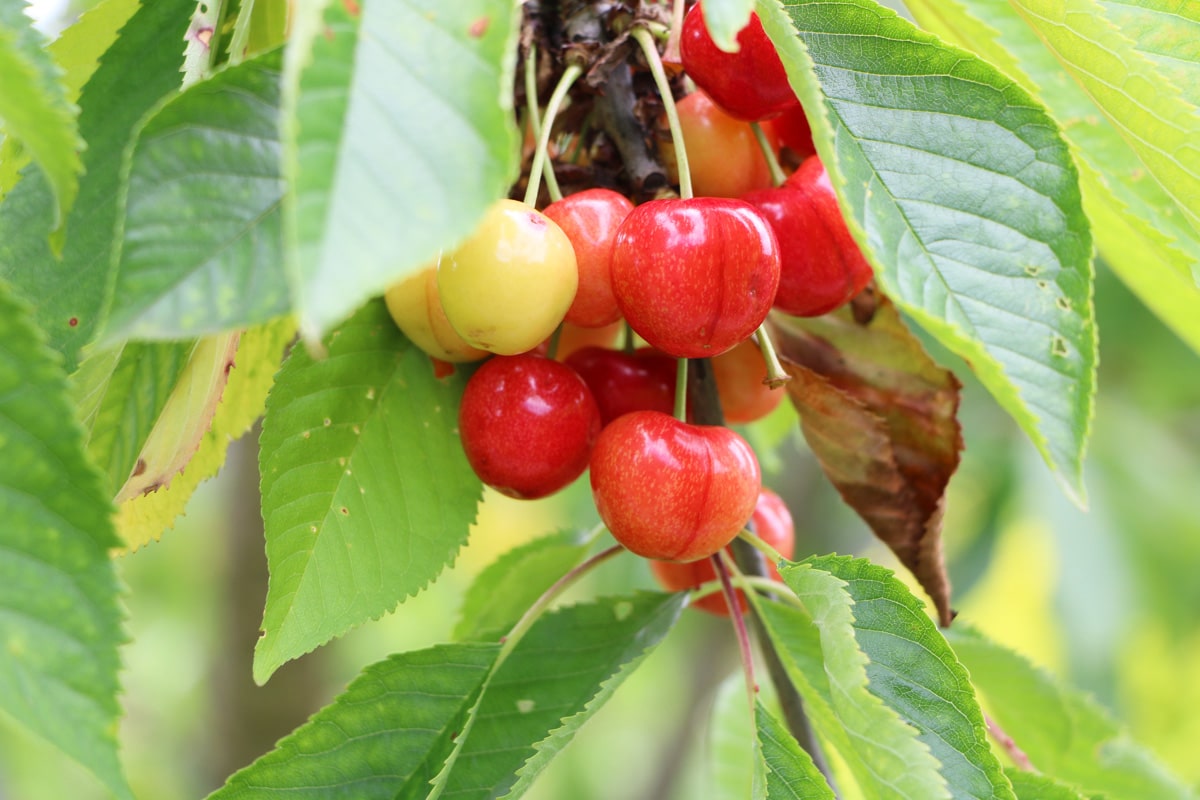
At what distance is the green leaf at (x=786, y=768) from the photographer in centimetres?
71

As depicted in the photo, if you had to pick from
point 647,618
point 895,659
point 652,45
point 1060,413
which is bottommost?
point 647,618

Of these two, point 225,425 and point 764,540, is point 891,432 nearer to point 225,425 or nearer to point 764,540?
point 764,540

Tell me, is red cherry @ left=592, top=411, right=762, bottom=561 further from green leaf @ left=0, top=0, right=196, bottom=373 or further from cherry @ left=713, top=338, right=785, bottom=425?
green leaf @ left=0, top=0, right=196, bottom=373

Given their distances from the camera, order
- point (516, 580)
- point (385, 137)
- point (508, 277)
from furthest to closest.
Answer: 1. point (516, 580)
2. point (508, 277)
3. point (385, 137)

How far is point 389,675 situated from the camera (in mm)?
807

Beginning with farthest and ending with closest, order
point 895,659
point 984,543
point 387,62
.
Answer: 1. point 984,543
2. point 895,659
3. point 387,62

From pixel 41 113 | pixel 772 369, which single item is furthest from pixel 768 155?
pixel 41 113

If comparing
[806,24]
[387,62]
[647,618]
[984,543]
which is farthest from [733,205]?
[984,543]

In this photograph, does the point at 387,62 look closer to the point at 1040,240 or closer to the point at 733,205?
the point at 733,205

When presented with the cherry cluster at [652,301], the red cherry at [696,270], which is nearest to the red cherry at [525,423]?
the cherry cluster at [652,301]

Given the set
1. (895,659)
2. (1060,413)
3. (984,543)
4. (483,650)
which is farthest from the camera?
(984,543)

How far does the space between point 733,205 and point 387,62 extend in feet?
0.92

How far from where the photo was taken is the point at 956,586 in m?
2.16

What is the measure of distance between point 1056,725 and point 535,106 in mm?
885
